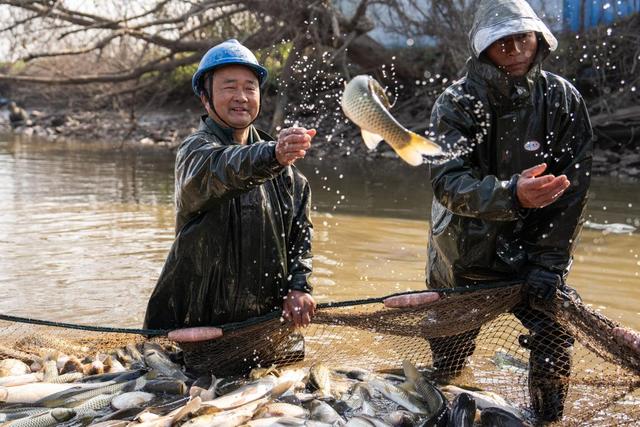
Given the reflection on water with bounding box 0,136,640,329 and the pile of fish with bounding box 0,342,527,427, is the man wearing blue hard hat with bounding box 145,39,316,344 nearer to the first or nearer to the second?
the pile of fish with bounding box 0,342,527,427

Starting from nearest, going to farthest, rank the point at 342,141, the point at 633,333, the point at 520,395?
the point at 633,333, the point at 520,395, the point at 342,141

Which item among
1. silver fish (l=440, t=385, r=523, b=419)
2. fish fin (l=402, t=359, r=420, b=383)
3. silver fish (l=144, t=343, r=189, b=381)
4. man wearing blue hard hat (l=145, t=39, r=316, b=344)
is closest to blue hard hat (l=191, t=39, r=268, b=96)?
man wearing blue hard hat (l=145, t=39, r=316, b=344)

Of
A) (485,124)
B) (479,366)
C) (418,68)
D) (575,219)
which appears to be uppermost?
(418,68)

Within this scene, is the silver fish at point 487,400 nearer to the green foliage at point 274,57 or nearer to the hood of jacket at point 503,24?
the hood of jacket at point 503,24

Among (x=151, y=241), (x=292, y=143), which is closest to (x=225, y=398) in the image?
(x=292, y=143)

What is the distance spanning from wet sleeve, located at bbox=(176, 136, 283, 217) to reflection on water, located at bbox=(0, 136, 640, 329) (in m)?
2.40

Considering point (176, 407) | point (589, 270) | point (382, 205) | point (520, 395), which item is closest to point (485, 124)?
point (520, 395)

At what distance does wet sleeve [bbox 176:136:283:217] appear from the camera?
12.6ft

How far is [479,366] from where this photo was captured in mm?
4977

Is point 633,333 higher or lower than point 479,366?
higher

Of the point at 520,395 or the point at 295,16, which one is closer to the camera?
the point at 520,395

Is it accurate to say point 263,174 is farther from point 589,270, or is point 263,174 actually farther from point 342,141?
point 342,141

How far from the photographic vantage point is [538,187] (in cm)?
338

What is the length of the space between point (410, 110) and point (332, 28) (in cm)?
417
